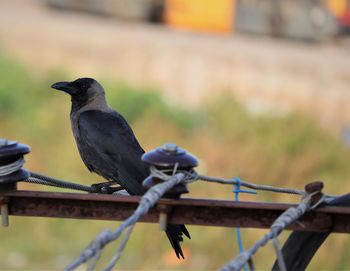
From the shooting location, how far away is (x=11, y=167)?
3496 millimetres

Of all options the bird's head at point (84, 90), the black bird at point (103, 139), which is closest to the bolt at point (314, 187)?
the black bird at point (103, 139)

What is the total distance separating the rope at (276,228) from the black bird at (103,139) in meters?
2.08

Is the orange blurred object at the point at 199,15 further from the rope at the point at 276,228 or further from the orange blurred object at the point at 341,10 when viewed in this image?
the rope at the point at 276,228

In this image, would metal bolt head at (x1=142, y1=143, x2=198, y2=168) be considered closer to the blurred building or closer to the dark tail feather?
the dark tail feather

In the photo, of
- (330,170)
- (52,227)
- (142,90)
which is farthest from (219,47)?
(52,227)

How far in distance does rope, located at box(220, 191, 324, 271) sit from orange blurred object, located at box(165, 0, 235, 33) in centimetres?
2794

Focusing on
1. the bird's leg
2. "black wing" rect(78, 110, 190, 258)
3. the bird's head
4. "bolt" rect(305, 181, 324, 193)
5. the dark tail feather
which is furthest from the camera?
the bird's head

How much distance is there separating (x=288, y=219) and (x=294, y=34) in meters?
29.2

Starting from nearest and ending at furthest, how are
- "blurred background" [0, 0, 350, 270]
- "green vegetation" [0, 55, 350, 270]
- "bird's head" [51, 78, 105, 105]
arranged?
"bird's head" [51, 78, 105, 105]
"green vegetation" [0, 55, 350, 270]
"blurred background" [0, 0, 350, 270]

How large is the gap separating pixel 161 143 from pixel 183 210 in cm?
1382

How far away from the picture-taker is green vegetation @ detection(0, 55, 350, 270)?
47.5 feet

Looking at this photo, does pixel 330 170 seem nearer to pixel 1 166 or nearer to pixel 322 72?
pixel 322 72

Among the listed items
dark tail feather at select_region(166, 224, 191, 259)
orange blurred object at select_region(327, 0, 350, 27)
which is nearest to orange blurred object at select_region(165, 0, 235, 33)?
orange blurred object at select_region(327, 0, 350, 27)

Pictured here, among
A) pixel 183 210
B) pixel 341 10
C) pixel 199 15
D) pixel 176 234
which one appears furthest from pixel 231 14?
pixel 183 210
